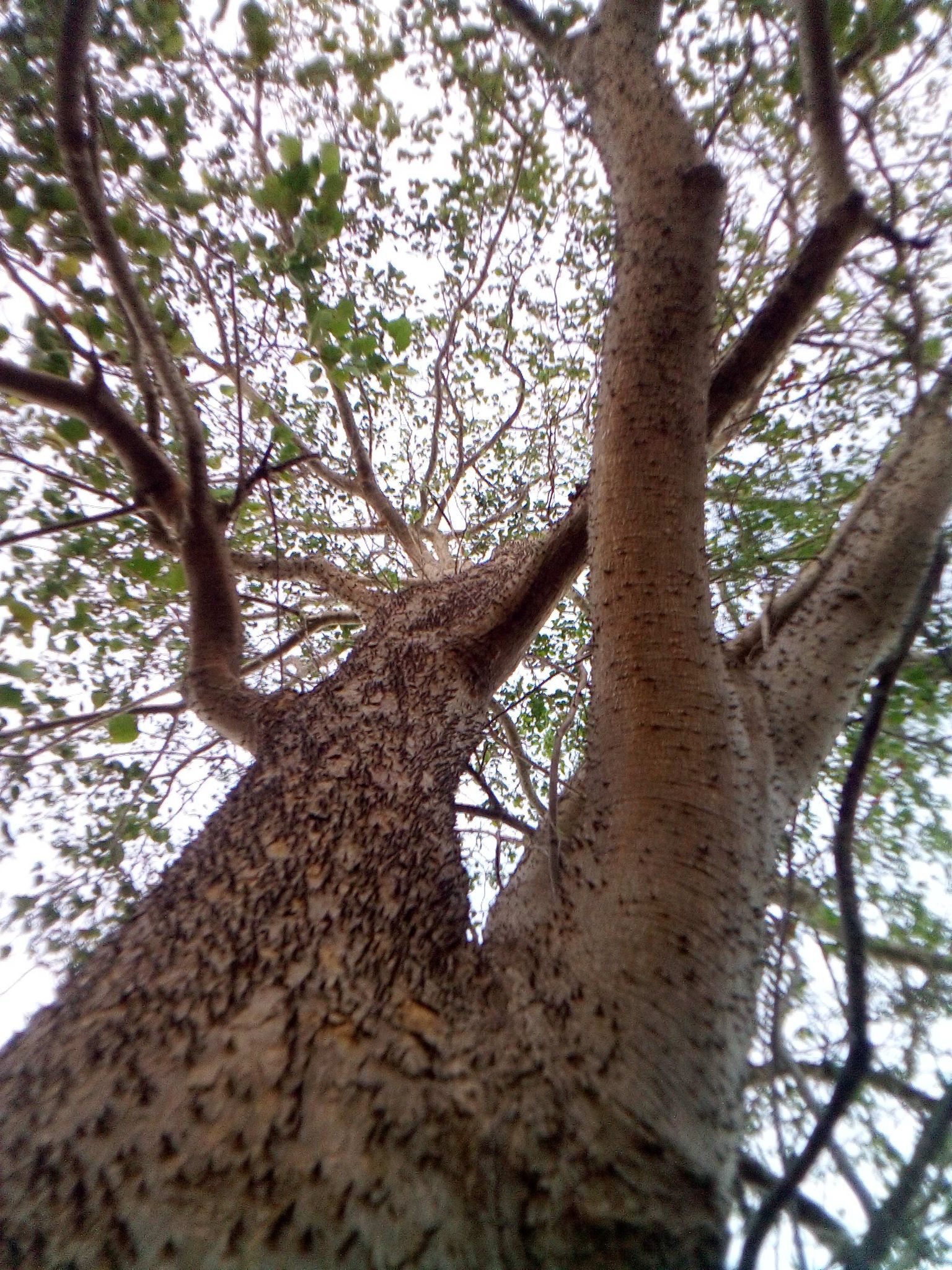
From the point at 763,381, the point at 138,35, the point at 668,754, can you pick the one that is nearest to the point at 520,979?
the point at 668,754

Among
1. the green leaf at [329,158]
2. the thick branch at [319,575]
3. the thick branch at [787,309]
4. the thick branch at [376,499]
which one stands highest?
the thick branch at [376,499]

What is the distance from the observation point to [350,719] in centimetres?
195

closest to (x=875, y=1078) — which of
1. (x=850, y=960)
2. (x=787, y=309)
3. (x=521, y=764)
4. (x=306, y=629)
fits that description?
(x=850, y=960)

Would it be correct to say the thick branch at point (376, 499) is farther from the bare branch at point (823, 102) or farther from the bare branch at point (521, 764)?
the bare branch at point (823, 102)

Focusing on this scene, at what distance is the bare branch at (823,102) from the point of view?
76.0 inches

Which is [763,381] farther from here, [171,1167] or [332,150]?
[171,1167]

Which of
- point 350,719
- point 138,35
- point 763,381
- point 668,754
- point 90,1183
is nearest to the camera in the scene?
point 90,1183

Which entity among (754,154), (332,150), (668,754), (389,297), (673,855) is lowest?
(673,855)

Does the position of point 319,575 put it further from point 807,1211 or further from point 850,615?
point 807,1211

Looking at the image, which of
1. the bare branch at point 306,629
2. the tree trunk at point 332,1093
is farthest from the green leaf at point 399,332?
the bare branch at point 306,629

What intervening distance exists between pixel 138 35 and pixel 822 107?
7.74 feet

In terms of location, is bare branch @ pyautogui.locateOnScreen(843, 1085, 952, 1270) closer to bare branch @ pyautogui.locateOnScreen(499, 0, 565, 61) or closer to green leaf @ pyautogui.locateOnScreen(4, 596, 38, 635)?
green leaf @ pyautogui.locateOnScreen(4, 596, 38, 635)

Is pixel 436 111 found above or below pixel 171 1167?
above

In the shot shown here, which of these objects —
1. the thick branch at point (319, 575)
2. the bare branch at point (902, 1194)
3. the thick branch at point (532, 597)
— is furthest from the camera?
the thick branch at point (319, 575)
